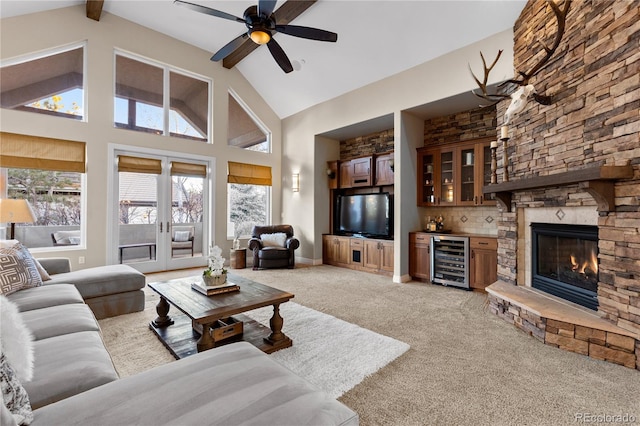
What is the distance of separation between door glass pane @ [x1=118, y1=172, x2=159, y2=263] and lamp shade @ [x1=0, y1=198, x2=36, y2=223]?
1738mm

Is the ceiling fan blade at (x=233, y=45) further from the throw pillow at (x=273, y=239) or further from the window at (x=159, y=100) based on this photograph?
the throw pillow at (x=273, y=239)

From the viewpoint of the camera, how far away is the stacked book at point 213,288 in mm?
2607

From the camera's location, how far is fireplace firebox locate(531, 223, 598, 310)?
2.74 m

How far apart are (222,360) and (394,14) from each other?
4.73 m

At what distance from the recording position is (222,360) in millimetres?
1346

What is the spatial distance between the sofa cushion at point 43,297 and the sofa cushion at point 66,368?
801mm

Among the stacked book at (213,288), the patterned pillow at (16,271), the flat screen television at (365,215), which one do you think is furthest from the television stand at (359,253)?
the patterned pillow at (16,271)

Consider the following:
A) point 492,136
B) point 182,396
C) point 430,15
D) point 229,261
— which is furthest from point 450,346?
point 229,261

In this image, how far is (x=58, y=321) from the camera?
1.91m

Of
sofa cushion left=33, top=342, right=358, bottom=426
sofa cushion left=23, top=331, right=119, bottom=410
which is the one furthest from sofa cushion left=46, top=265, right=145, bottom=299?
sofa cushion left=33, top=342, right=358, bottom=426

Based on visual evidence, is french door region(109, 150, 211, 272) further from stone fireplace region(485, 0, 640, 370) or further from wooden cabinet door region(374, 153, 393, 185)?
stone fireplace region(485, 0, 640, 370)

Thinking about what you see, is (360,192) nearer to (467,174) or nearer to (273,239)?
(273,239)

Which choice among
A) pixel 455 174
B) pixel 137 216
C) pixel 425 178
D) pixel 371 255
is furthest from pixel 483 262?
pixel 137 216

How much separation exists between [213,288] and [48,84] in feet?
15.4
